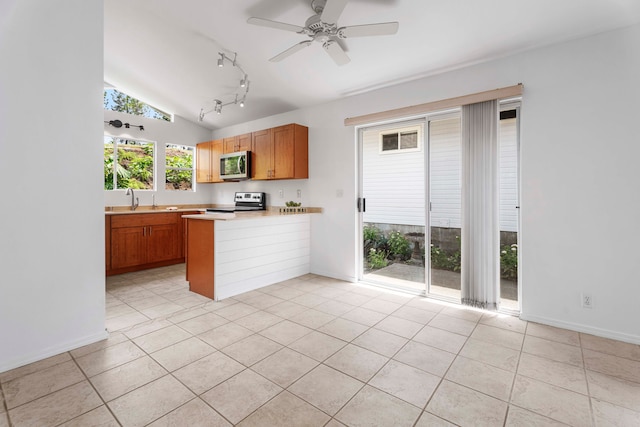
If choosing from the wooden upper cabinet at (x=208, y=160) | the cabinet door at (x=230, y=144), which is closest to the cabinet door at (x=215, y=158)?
the wooden upper cabinet at (x=208, y=160)


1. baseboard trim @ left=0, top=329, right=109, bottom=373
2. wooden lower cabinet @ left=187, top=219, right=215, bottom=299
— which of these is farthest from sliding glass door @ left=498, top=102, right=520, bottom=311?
baseboard trim @ left=0, top=329, right=109, bottom=373

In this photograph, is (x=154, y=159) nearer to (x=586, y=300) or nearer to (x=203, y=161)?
(x=203, y=161)

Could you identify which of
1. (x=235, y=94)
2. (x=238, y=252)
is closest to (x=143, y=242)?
(x=238, y=252)

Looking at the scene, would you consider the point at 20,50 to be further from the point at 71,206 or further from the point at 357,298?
the point at 357,298

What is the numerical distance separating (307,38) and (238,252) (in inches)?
Answer: 98.6

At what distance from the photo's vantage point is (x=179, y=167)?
588 cm

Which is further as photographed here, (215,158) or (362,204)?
(215,158)

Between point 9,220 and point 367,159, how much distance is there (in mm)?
3552

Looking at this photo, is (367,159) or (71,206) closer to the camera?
(71,206)

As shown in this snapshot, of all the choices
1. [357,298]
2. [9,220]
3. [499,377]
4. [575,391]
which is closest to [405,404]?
[499,377]

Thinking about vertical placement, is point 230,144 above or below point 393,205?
above

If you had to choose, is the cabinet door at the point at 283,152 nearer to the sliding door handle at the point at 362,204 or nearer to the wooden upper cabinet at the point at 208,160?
the sliding door handle at the point at 362,204

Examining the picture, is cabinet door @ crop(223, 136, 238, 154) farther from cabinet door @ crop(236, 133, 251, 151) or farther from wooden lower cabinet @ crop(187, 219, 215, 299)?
wooden lower cabinet @ crop(187, 219, 215, 299)

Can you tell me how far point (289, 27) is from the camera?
7.37 ft
